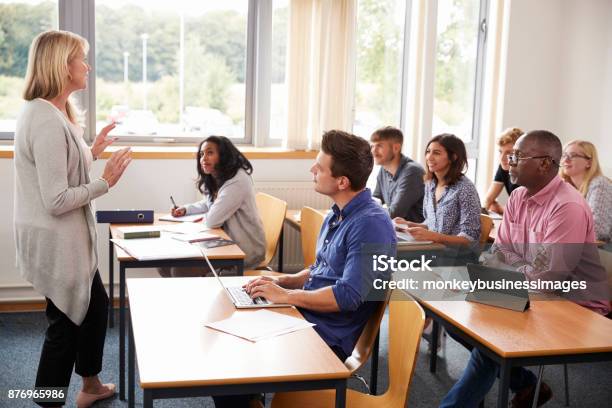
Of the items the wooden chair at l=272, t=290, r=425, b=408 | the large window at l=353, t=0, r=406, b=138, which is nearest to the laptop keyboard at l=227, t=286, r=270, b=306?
the wooden chair at l=272, t=290, r=425, b=408

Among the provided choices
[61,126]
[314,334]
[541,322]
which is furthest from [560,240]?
[61,126]

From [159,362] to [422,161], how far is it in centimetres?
398

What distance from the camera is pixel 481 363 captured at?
8.61ft

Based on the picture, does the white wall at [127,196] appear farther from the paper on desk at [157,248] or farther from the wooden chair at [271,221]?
the paper on desk at [157,248]

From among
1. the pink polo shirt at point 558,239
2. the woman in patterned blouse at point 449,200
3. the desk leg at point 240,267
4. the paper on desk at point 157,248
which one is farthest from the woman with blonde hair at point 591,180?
the paper on desk at point 157,248

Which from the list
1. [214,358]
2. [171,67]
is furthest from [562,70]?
[214,358]

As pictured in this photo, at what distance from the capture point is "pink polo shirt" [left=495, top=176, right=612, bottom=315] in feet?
8.93

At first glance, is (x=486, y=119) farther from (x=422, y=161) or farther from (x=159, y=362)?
(x=159, y=362)

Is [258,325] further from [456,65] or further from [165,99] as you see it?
[456,65]

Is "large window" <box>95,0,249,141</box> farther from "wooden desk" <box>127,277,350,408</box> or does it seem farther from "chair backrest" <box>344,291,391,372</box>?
"chair backrest" <box>344,291,391,372</box>

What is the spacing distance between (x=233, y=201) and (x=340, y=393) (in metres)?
2.16

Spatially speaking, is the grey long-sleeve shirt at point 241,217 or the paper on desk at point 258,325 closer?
the paper on desk at point 258,325

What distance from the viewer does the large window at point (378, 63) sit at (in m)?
5.44

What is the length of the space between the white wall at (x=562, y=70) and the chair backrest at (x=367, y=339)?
3798 mm
